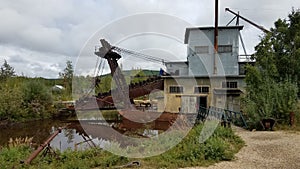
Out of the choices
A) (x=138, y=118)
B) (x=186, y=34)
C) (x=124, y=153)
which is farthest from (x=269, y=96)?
(x=186, y=34)

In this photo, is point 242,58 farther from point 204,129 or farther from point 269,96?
point 204,129

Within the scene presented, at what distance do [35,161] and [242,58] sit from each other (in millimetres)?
17223

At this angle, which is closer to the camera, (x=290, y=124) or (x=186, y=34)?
(x=290, y=124)

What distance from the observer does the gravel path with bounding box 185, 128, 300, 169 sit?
5.42m

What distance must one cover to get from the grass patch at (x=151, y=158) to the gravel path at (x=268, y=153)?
0.91ft

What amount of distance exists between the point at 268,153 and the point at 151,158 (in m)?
2.78

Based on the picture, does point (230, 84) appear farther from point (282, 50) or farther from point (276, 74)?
point (276, 74)

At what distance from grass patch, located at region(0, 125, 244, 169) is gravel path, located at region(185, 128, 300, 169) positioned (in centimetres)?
28

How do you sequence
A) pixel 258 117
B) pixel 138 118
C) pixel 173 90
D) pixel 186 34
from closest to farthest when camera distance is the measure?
1. pixel 258 117
2. pixel 138 118
3. pixel 173 90
4. pixel 186 34

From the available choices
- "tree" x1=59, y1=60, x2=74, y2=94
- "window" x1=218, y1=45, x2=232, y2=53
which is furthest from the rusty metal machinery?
"tree" x1=59, y1=60, x2=74, y2=94

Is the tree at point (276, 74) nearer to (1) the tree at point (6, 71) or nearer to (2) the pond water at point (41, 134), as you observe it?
(2) the pond water at point (41, 134)

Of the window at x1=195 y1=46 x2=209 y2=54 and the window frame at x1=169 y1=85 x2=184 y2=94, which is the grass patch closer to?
the window frame at x1=169 y1=85 x2=184 y2=94

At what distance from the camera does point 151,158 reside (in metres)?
6.03

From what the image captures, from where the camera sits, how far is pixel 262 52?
1298 cm
